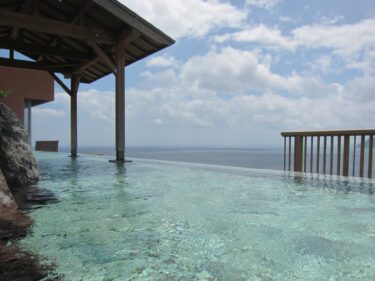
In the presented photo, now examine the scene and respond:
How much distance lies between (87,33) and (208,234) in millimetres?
5970

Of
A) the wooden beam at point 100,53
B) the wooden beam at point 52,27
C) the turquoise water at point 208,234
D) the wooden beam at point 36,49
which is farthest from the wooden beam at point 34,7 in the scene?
the turquoise water at point 208,234

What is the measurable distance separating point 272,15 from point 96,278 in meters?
8.39

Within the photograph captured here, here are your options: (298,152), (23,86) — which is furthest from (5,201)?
(23,86)

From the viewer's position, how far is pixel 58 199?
10.0ft

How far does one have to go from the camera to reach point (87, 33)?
6559 millimetres

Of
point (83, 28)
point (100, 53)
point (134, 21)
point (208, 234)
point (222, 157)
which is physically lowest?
point (222, 157)

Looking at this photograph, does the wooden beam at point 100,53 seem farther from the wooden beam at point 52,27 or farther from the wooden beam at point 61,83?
the wooden beam at point 61,83

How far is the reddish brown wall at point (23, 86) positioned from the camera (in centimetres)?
1459

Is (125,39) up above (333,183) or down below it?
above

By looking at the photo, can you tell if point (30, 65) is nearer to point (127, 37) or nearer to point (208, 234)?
point (127, 37)

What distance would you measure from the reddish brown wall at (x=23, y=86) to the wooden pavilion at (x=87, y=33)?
6.61 metres

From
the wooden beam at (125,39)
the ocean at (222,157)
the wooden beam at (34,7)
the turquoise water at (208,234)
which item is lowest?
the ocean at (222,157)

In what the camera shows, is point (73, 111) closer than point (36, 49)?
No

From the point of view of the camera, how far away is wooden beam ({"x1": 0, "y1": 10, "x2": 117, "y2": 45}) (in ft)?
19.0
